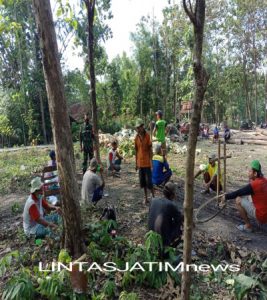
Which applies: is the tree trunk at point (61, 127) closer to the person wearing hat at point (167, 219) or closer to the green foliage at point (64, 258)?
the green foliage at point (64, 258)

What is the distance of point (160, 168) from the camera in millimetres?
8477

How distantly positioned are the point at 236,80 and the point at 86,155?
110 feet

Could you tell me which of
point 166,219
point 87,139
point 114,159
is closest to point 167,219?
point 166,219

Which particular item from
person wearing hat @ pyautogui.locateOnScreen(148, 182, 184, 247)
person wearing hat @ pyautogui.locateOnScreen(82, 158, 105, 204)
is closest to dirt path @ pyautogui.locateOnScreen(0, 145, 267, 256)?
person wearing hat @ pyautogui.locateOnScreen(82, 158, 105, 204)

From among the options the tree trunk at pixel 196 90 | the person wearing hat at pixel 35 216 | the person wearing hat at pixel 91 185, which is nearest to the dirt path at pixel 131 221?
the person wearing hat at pixel 91 185

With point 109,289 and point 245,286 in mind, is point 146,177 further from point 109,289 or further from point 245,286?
point 245,286

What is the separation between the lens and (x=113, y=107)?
30.5m

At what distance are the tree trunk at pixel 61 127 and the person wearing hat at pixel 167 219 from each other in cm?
106

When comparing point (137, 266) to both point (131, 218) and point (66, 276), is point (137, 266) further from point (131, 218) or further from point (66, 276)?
point (131, 218)

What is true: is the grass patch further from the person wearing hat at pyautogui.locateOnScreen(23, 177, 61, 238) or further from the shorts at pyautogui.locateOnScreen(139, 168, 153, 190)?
the person wearing hat at pyautogui.locateOnScreen(23, 177, 61, 238)

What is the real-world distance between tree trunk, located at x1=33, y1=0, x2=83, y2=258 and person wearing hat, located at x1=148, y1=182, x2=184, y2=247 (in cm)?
106

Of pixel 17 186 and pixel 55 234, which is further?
pixel 17 186

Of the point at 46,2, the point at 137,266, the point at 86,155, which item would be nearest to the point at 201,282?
the point at 137,266

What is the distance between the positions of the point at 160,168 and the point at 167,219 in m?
3.71
